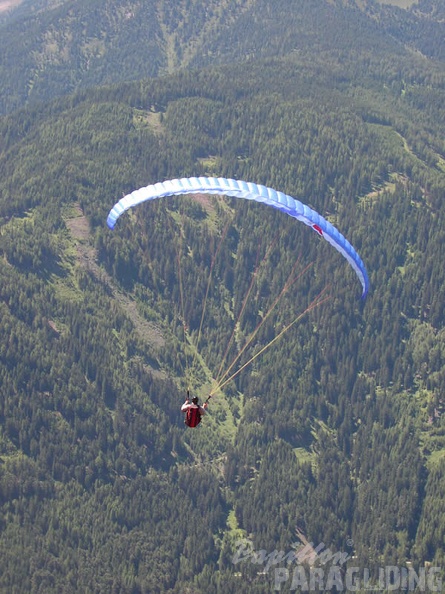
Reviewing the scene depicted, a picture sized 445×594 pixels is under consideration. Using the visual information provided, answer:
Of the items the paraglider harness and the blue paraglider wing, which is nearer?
the paraglider harness

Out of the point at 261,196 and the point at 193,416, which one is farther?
the point at 261,196

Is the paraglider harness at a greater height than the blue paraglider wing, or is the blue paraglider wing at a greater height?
the blue paraglider wing

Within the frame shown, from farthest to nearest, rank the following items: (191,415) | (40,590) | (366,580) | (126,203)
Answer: (366,580)
(40,590)
(126,203)
(191,415)

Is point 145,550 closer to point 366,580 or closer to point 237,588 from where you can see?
point 237,588

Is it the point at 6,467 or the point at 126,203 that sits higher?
the point at 126,203

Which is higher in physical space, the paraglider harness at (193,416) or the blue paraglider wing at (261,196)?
the blue paraglider wing at (261,196)

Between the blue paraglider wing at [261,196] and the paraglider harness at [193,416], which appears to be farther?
the blue paraglider wing at [261,196]

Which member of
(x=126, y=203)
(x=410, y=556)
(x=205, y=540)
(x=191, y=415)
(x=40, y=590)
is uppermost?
(x=126, y=203)

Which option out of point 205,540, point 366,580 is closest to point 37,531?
point 205,540

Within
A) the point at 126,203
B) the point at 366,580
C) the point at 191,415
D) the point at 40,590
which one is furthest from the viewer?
the point at 366,580

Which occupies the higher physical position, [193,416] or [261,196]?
[261,196]

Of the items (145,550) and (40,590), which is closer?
(40,590)
